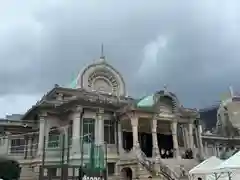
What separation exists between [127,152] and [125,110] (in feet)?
12.1

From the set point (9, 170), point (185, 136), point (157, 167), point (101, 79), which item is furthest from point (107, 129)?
point (9, 170)

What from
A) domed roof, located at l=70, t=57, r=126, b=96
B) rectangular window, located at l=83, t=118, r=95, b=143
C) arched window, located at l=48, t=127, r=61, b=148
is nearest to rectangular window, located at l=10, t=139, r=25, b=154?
arched window, located at l=48, t=127, r=61, b=148

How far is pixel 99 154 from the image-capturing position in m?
18.3

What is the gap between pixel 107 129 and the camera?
30.5 m

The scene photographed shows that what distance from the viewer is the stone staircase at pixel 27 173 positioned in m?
29.7

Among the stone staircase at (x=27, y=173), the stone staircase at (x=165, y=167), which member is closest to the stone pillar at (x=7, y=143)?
the stone staircase at (x=27, y=173)

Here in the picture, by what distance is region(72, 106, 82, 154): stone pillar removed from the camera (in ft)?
92.7

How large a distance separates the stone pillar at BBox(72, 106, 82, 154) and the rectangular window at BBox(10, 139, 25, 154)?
20.5ft

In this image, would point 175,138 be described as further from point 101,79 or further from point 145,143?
point 101,79

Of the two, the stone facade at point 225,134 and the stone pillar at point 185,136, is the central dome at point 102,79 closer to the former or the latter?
the stone pillar at point 185,136

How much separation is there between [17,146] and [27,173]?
9.62 ft

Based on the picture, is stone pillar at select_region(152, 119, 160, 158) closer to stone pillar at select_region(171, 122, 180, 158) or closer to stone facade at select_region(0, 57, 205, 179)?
stone facade at select_region(0, 57, 205, 179)

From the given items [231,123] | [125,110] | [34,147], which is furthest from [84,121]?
[231,123]

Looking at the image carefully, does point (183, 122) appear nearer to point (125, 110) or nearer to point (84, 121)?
point (125, 110)
